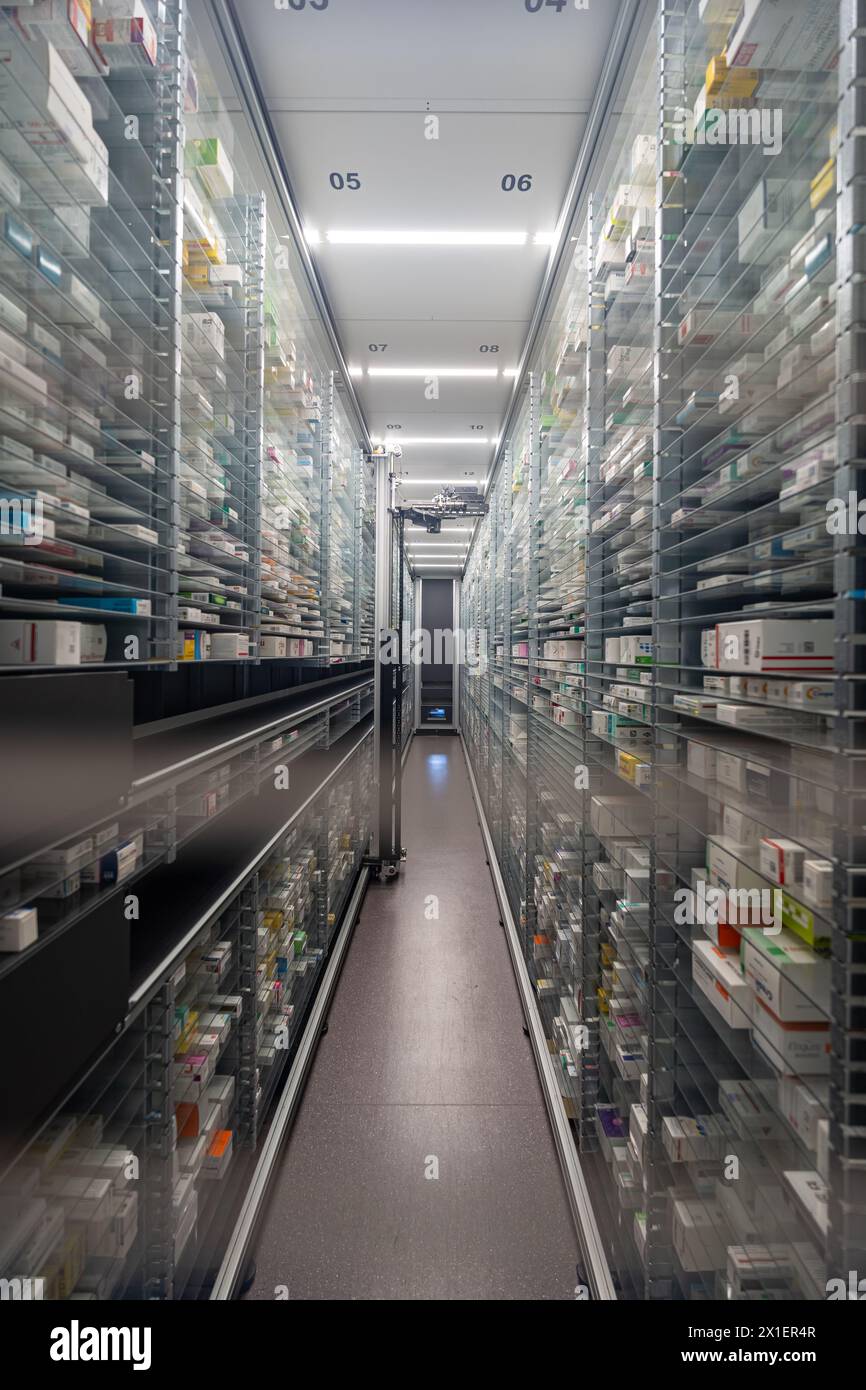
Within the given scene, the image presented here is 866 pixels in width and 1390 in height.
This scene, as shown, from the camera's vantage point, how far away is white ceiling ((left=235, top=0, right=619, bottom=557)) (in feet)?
6.16

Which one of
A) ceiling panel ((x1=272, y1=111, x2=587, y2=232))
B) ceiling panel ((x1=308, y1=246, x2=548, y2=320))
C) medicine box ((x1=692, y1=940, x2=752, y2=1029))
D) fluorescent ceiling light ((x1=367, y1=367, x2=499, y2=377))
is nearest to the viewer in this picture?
medicine box ((x1=692, y1=940, x2=752, y2=1029))

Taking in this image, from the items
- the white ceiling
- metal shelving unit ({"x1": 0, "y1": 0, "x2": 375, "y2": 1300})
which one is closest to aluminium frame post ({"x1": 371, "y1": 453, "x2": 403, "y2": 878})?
the white ceiling

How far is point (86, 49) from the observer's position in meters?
1.10

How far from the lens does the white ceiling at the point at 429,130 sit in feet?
6.16

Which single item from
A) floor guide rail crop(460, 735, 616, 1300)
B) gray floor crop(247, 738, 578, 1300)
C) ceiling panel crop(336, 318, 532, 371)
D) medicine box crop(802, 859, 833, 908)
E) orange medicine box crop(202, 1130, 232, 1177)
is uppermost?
ceiling panel crop(336, 318, 532, 371)

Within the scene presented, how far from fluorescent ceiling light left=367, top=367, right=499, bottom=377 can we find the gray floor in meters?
3.68

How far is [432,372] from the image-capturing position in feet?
13.7

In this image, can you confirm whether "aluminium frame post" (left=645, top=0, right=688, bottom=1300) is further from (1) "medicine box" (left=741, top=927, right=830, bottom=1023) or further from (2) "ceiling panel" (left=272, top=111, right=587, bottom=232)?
(2) "ceiling panel" (left=272, top=111, right=587, bottom=232)

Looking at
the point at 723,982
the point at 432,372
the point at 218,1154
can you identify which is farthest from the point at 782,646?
the point at 432,372

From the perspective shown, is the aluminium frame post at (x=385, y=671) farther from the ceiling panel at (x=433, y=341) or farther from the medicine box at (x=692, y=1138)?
the medicine box at (x=692, y=1138)

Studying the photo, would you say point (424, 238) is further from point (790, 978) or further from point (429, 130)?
point (790, 978)

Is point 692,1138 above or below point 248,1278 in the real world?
above

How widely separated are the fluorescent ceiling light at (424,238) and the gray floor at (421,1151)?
366cm

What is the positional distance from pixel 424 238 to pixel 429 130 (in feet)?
1.90
